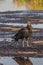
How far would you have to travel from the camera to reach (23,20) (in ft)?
35.4

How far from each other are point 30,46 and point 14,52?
1.84ft

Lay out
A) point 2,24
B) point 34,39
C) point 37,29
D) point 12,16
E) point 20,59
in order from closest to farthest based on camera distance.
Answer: point 20,59, point 34,39, point 37,29, point 2,24, point 12,16

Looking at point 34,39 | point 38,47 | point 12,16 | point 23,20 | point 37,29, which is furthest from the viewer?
point 12,16

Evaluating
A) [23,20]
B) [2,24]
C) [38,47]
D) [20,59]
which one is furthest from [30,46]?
[23,20]

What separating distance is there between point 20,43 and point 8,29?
83.9 inches

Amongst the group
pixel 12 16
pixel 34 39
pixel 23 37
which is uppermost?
pixel 23 37

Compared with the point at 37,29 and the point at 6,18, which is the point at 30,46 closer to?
the point at 37,29

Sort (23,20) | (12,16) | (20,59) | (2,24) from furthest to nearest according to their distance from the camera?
(12,16)
(23,20)
(2,24)
(20,59)

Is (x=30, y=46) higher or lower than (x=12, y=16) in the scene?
higher

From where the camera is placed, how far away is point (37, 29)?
907 centimetres

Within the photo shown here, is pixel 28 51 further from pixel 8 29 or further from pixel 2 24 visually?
pixel 2 24

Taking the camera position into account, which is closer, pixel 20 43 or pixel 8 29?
pixel 20 43

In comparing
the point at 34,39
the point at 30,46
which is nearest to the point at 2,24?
the point at 34,39

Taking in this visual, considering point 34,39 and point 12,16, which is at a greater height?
point 34,39
